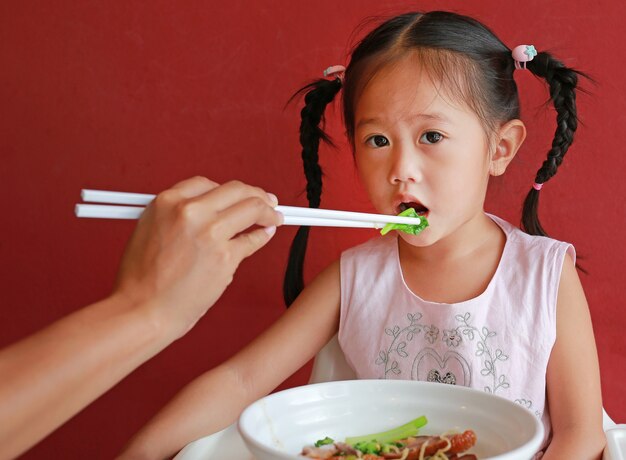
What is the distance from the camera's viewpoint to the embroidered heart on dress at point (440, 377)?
130cm

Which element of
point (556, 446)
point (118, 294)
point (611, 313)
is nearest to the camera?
point (118, 294)

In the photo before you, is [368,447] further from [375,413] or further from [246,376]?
[246,376]

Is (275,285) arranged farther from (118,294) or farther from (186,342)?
(118,294)

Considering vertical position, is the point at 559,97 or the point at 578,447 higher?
the point at 559,97

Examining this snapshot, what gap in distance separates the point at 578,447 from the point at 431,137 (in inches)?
20.3

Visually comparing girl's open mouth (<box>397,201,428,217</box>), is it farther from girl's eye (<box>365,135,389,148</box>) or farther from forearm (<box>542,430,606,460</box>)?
forearm (<box>542,430,606,460</box>)

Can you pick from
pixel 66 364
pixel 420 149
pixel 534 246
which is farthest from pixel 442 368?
pixel 66 364

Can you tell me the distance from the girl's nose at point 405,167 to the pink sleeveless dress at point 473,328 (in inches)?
9.3

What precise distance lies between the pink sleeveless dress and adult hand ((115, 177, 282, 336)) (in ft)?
2.01

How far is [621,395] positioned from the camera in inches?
61.5

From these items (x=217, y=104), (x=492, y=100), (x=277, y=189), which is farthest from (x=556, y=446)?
(x=217, y=104)

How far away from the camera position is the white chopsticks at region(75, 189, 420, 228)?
2.45 ft

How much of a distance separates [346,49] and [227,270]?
0.93m

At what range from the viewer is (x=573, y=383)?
4.03 feet
